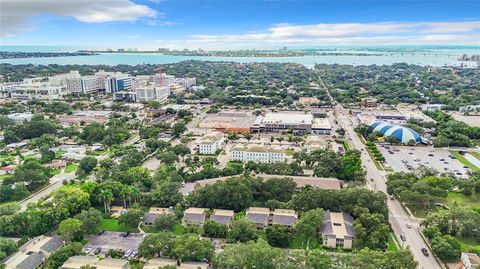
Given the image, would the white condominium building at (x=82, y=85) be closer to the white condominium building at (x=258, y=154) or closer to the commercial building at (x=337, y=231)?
the white condominium building at (x=258, y=154)

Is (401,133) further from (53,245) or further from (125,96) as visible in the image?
(125,96)

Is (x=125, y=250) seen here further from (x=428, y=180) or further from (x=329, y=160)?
(x=428, y=180)

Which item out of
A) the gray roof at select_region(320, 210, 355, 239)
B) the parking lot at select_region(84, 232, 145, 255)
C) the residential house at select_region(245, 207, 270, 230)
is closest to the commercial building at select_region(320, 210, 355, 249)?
the gray roof at select_region(320, 210, 355, 239)

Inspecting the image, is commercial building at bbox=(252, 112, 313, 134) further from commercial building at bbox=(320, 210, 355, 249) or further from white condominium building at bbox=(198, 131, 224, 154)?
commercial building at bbox=(320, 210, 355, 249)

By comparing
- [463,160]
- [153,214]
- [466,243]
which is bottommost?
[466,243]

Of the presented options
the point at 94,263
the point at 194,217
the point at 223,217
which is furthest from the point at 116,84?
the point at 94,263

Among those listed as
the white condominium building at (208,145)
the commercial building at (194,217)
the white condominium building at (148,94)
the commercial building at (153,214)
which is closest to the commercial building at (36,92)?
the white condominium building at (148,94)
